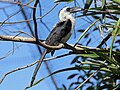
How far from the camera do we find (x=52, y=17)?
48.3 inches

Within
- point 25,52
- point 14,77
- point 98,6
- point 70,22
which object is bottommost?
point 14,77

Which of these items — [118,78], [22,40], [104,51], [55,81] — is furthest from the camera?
[55,81]

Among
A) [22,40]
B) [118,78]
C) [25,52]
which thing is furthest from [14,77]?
[22,40]

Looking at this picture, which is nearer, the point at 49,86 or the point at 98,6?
the point at 98,6

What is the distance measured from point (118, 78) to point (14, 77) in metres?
0.60

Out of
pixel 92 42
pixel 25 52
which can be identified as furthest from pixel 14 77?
pixel 92 42

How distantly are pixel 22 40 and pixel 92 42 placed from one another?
0.41 meters

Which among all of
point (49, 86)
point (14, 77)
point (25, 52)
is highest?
point (25, 52)

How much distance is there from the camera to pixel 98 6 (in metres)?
0.89

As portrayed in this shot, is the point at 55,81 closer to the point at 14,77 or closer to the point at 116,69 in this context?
the point at 14,77

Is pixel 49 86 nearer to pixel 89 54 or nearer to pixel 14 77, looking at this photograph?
pixel 14 77

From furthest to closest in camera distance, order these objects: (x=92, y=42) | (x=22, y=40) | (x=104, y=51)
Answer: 1. (x=92, y=42)
2. (x=104, y=51)
3. (x=22, y=40)

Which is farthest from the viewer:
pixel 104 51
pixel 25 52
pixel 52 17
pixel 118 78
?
pixel 25 52

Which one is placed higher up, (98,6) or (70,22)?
(98,6)
